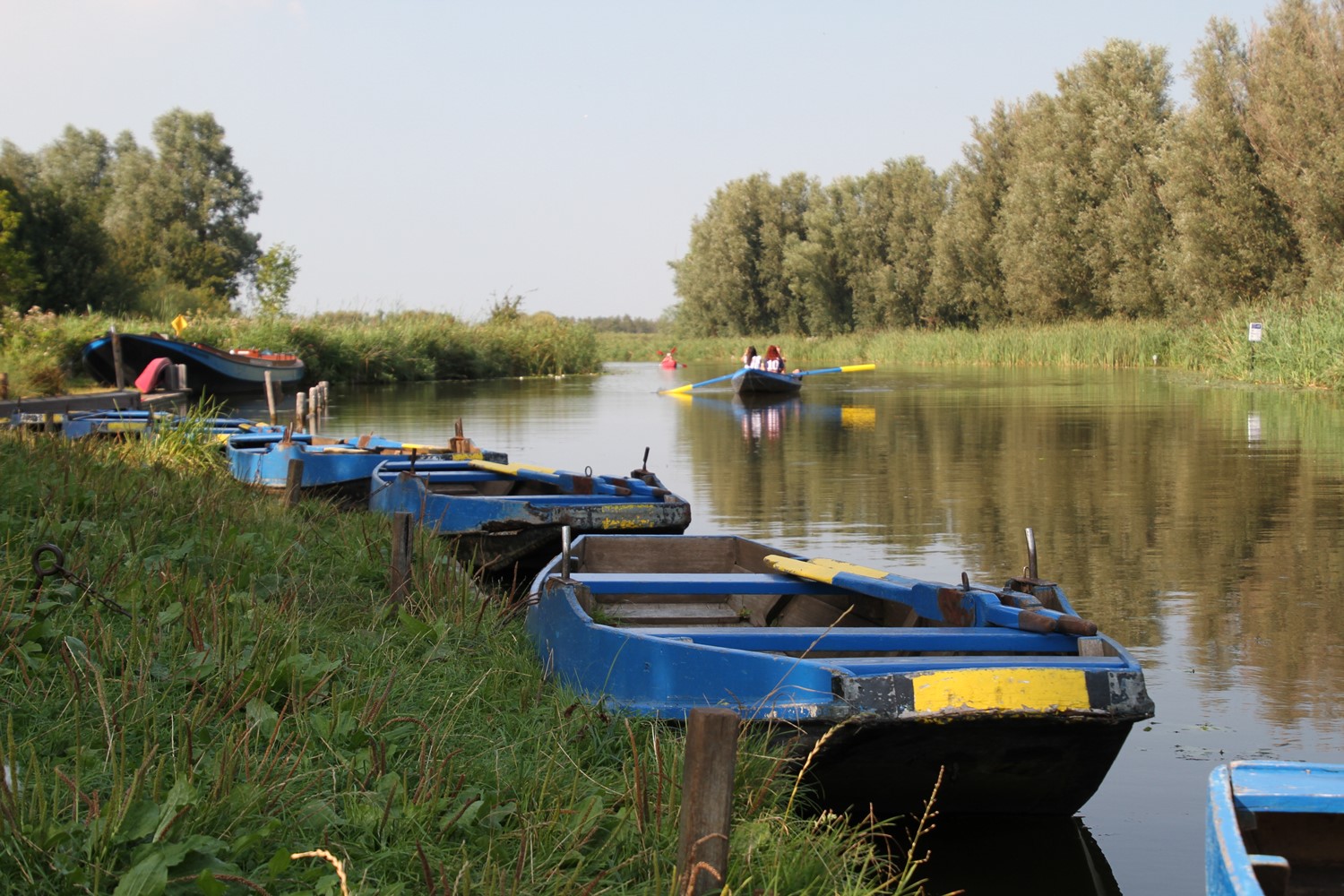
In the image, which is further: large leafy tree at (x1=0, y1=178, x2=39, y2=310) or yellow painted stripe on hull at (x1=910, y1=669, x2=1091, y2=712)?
large leafy tree at (x1=0, y1=178, x2=39, y2=310)

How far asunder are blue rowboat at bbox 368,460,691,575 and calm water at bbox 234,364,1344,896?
185cm

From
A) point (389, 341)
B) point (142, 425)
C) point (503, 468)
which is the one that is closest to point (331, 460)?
point (503, 468)

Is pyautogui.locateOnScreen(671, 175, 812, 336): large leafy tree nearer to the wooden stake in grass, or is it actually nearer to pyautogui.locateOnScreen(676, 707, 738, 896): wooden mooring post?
the wooden stake in grass

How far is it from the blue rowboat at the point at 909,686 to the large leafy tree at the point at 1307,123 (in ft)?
110

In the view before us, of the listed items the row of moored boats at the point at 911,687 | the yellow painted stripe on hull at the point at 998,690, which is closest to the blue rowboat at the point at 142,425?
the row of moored boats at the point at 911,687

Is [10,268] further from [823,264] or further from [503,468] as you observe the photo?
[823,264]

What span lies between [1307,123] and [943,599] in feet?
116

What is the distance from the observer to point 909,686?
4539 mm

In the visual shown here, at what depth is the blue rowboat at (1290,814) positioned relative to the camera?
3.17 meters

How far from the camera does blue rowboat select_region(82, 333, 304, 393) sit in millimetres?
29261

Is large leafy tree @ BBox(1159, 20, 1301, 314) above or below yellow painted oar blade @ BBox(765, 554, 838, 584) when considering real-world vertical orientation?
above

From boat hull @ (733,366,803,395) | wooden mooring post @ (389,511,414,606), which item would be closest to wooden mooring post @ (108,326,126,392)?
boat hull @ (733,366,803,395)

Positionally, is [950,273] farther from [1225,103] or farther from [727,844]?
[727,844]

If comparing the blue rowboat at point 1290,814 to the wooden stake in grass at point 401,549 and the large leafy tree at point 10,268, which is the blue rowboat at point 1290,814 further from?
the large leafy tree at point 10,268
